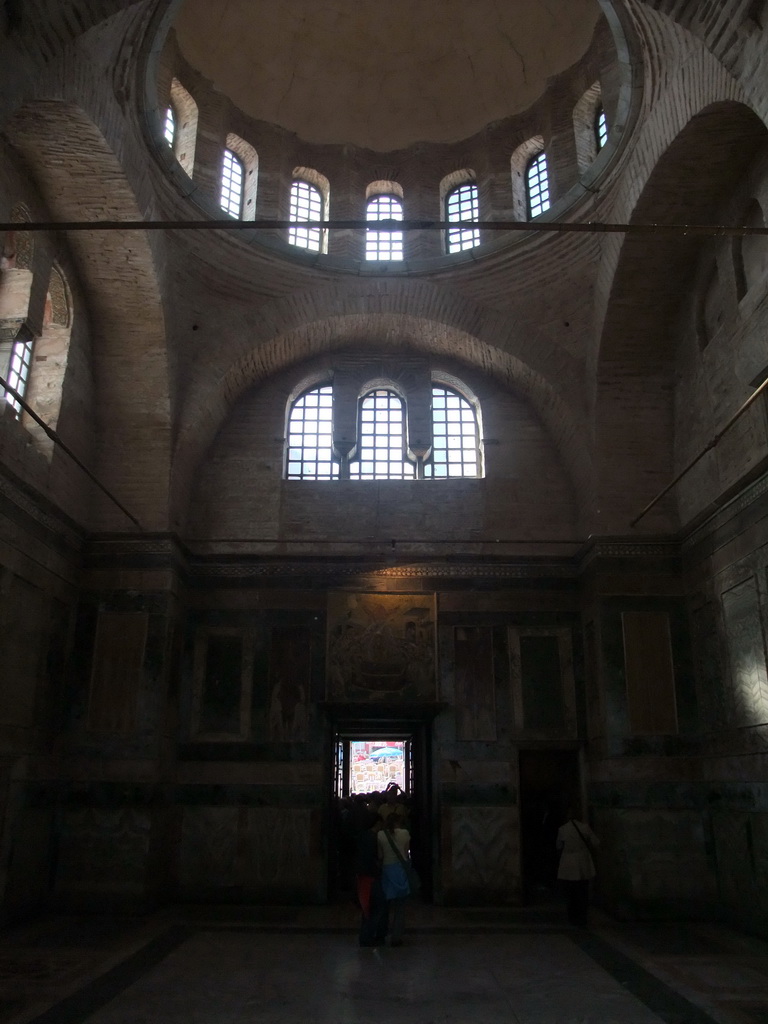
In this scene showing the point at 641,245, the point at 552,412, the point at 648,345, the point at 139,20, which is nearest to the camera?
the point at 139,20

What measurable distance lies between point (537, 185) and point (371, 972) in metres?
11.9

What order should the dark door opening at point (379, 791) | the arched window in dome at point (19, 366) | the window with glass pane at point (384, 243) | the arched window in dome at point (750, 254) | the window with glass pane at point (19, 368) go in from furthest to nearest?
the window with glass pane at point (384, 243), the dark door opening at point (379, 791), the window with glass pane at point (19, 368), the arched window in dome at point (19, 366), the arched window in dome at point (750, 254)

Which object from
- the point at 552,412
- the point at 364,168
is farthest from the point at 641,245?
the point at 364,168

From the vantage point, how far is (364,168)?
14.5 m

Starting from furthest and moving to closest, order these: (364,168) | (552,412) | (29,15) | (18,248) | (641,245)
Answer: (364,168)
(552,412)
(641,245)
(18,248)
(29,15)

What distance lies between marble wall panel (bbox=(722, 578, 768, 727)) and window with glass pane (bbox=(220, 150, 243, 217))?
9609mm

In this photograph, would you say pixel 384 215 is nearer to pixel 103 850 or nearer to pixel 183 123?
pixel 183 123

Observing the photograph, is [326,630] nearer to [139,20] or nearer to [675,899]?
[675,899]

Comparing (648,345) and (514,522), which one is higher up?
(648,345)

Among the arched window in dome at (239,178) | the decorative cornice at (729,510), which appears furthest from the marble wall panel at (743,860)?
the arched window in dome at (239,178)

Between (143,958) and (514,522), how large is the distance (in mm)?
7929

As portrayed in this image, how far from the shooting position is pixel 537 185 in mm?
13719

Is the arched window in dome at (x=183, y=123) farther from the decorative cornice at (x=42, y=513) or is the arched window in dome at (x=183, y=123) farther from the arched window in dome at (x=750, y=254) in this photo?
the arched window in dome at (x=750, y=254)

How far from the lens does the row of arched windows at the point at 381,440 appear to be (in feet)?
44.7
